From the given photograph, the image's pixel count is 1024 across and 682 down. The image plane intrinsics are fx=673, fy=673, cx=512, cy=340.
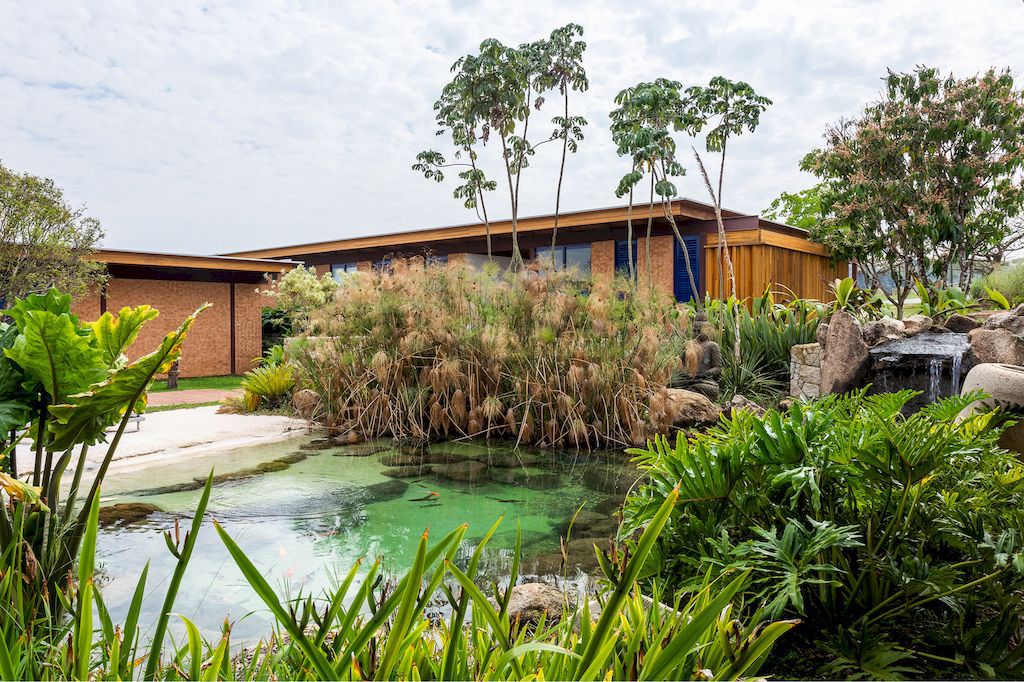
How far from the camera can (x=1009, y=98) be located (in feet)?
41.9

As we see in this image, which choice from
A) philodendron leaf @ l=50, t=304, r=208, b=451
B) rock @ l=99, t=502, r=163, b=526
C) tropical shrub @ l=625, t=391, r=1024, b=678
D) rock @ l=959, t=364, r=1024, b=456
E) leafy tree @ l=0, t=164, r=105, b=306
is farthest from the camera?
leafy tree @ l=0, t=164, r=105, b=306

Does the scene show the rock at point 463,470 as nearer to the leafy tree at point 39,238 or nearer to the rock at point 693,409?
the rock at point 693,409

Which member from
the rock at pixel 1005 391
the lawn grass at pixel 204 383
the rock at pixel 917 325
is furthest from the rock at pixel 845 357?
the lawn grass at pixel 204 383

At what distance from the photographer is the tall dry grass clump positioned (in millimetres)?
7297

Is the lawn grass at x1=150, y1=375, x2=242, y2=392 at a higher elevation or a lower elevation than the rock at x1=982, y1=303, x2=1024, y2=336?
lower

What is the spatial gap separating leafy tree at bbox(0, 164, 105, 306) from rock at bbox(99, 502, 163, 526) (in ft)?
29.5

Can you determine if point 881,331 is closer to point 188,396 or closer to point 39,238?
point 188,396

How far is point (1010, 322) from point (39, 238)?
585 inches

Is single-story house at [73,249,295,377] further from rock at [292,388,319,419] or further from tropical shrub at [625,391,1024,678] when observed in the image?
tropical shrub at [625,391,1024,678]

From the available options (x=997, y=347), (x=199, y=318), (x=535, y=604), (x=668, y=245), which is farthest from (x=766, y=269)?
(x=535, y=604)

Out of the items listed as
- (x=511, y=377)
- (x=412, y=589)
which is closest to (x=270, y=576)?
(x=412, y=589)

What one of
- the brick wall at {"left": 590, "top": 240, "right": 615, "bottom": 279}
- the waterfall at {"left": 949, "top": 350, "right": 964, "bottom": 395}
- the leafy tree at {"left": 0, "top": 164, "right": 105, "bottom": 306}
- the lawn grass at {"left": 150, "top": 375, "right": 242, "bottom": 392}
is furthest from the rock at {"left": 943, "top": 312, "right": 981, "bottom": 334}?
the leafy tree at {"left": 0, "top": 164, "right": 105, "bottom": 306}

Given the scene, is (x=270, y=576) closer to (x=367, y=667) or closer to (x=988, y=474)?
(x=367, y=667)

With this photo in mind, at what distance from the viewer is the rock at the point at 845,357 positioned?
8000 mm
